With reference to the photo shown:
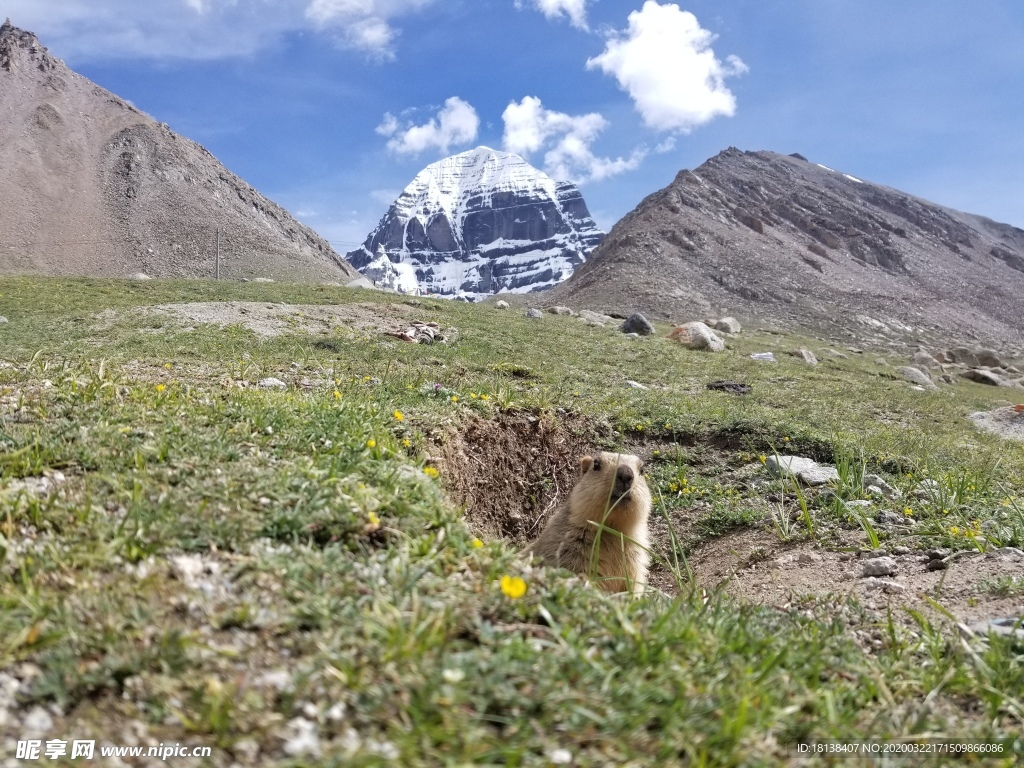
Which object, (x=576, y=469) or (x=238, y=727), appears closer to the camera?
(x=238, y=727)

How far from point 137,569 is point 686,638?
228 centimetres

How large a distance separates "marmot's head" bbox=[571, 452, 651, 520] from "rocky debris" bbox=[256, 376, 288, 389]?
3.45m

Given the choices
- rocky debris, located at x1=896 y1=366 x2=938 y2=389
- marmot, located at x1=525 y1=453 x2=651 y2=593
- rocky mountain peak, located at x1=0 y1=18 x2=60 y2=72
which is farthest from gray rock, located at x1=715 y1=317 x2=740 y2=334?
rocky mountain peak, located at x1=0 y1=18 x2=60 y2=72

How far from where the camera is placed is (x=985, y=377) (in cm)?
3309

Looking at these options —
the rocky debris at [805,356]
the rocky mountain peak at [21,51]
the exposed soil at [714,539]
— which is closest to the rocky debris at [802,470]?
the exposed soil at [714,539]

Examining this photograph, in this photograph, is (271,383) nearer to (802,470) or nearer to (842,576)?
(842,576)

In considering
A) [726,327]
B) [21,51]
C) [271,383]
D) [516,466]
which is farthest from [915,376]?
[21,51]

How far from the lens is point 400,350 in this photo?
13969mm

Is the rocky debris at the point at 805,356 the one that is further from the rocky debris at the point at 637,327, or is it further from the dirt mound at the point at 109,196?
the dirt mound at the point at 109,196

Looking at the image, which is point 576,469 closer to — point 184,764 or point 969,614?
point 969,614

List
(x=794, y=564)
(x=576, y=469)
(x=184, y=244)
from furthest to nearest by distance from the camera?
(x=184, y=244) → (x=576, y=469) → (x=794, y=564)

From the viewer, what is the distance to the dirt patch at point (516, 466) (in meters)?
6.45

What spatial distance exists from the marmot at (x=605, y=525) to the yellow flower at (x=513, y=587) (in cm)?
205

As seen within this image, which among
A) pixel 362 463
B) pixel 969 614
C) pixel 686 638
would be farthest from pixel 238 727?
pixel 969 614
